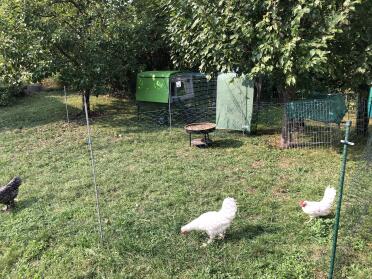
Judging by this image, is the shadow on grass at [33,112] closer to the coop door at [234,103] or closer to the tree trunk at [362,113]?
the coop door at [234,103]

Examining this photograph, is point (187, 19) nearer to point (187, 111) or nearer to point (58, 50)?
point (187, 111)

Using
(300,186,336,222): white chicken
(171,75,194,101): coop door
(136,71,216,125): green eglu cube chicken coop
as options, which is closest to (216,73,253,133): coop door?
(136,71,216,125): green eglu cube chicken coop

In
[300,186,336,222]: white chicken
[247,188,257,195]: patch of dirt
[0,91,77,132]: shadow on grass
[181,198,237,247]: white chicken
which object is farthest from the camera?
[0,91,77,132]: shadow on grass

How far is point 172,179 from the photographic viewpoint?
5.91m

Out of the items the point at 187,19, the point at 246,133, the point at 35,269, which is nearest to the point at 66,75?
the point at 187,19

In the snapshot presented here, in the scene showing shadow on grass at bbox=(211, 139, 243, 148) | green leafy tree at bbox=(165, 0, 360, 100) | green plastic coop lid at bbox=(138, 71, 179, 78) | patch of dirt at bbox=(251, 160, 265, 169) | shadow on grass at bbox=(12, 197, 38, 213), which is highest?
green leafy tree at bbox=(165, 0, 360, 100)

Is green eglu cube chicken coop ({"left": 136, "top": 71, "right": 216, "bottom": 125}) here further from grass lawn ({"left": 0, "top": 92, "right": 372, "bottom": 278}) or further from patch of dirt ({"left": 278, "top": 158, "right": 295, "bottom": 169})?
patch of dirt ({"left": 278, "top": 158, "right": 295, "bottom": 169})

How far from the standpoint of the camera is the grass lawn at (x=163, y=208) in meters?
3.73

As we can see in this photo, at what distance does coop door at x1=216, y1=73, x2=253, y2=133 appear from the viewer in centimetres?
823

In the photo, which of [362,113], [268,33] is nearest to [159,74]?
[268,33]

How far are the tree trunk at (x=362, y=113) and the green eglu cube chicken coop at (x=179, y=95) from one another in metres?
3.62

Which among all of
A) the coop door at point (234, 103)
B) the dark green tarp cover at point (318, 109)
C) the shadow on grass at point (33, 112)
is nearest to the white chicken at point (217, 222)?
the dark green tarp cover at point (318, 109)

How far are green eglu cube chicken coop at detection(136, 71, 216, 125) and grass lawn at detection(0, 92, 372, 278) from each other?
4.36 ft

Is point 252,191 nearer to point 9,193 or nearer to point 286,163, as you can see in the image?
point 286,163
